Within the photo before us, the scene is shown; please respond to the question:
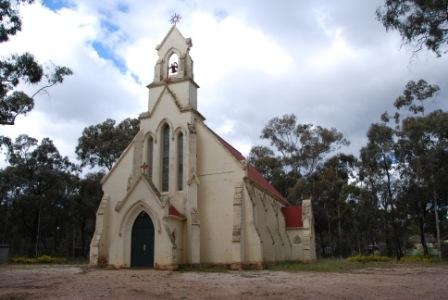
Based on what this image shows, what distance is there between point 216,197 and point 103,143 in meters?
24.8

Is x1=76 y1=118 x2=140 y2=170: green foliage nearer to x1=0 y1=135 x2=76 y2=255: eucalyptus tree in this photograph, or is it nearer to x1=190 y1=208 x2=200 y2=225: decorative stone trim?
x1=0 y1=135 x2=76 y2=255: eucalyptus tree

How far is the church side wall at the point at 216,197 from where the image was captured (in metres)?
26.5

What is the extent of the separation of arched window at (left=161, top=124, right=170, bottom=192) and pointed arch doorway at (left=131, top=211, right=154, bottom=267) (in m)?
2.96

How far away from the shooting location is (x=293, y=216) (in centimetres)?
3906

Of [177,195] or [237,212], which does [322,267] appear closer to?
[237,212]

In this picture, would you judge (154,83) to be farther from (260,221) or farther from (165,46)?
(260,221)

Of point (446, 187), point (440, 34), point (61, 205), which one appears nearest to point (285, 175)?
point (446, 187)

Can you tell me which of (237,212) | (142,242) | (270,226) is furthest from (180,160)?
(270,226)

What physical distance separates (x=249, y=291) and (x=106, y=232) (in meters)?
17.4

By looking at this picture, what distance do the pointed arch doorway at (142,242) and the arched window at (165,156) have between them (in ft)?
9.71

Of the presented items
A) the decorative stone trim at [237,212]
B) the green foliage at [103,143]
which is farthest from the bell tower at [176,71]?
the green foliage at [103,143]

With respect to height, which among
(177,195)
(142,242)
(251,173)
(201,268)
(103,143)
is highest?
(103,143)

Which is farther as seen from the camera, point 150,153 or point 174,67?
point 174,67

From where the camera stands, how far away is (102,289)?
1341 cm
